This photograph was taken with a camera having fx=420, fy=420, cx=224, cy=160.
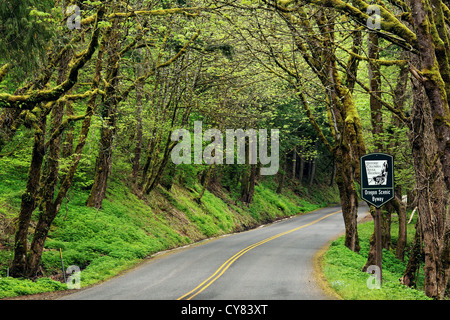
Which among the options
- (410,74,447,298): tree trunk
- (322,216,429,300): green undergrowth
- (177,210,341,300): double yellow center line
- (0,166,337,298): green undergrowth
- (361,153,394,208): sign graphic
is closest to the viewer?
(410,74,447,298): tree trunk

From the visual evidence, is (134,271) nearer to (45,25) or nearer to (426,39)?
(45,25)

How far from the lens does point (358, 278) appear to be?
47.1ft

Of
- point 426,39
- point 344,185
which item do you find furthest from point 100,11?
point 344,185

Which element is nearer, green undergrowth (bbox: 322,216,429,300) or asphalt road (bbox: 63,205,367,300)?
green undergrowth (bbox: 322,216,429,300)

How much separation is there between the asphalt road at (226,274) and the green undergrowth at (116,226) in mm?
1202

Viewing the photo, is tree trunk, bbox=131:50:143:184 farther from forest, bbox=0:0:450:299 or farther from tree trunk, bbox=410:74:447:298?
tree trunk, bbox=410:74:447:298

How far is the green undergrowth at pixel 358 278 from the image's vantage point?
1128cm

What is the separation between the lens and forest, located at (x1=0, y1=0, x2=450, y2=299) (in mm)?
9156

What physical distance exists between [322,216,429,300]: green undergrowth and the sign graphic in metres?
2.64

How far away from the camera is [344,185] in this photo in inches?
743

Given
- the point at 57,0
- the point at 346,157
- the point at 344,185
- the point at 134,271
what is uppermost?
the point at 57,0

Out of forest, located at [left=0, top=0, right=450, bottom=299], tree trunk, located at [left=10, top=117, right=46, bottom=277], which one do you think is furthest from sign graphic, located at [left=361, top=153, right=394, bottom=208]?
tree trunk, located at [left=10, top=117, right=46, bottom=277]

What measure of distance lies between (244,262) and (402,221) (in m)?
7.25

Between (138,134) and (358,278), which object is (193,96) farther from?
(358,278)
